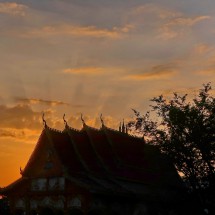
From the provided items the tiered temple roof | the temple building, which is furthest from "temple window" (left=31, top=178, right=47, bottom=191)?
the tiered temple roof

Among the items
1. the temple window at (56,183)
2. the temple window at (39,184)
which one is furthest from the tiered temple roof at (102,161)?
the temple window at (39,184)

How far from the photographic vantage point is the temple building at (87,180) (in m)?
30.0

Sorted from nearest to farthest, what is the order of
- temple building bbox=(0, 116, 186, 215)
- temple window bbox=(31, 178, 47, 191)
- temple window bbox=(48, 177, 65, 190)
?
1. temple building bbox=(0, 116, 186, 215)
2. temple window bbox=(48, 177, 65, 190)
3. temple window bbox=(31, 178, 47, 191)

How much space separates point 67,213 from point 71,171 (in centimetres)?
303

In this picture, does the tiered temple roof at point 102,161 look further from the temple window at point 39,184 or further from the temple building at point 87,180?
the temple window at point 39,184

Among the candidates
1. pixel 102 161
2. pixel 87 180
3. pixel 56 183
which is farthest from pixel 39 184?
pixel 102 161

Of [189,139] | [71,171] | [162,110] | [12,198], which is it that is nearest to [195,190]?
[189,139]

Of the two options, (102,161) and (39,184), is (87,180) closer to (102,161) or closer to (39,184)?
(102,161)

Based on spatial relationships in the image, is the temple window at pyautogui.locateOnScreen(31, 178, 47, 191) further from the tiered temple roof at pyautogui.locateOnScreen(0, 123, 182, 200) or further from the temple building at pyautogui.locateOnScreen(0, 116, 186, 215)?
the tiered temple roof at pyautogui.locateOnScreen(0, 123, 182, 200)

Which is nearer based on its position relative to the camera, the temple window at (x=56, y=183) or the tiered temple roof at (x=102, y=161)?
the temple window at (x=56, y=183)

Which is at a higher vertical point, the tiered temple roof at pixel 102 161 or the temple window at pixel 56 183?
the tiered temple roof at pixel 102 161

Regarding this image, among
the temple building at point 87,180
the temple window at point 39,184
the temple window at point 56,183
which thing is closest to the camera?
the temple building at point 87,180

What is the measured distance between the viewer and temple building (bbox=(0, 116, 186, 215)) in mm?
30000

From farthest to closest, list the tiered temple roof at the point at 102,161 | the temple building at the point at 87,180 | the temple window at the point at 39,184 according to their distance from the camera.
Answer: the temple window at the point at 39,184 → the tiered temple roof at the point at 102,161 → the temple building at the point at 87,180
